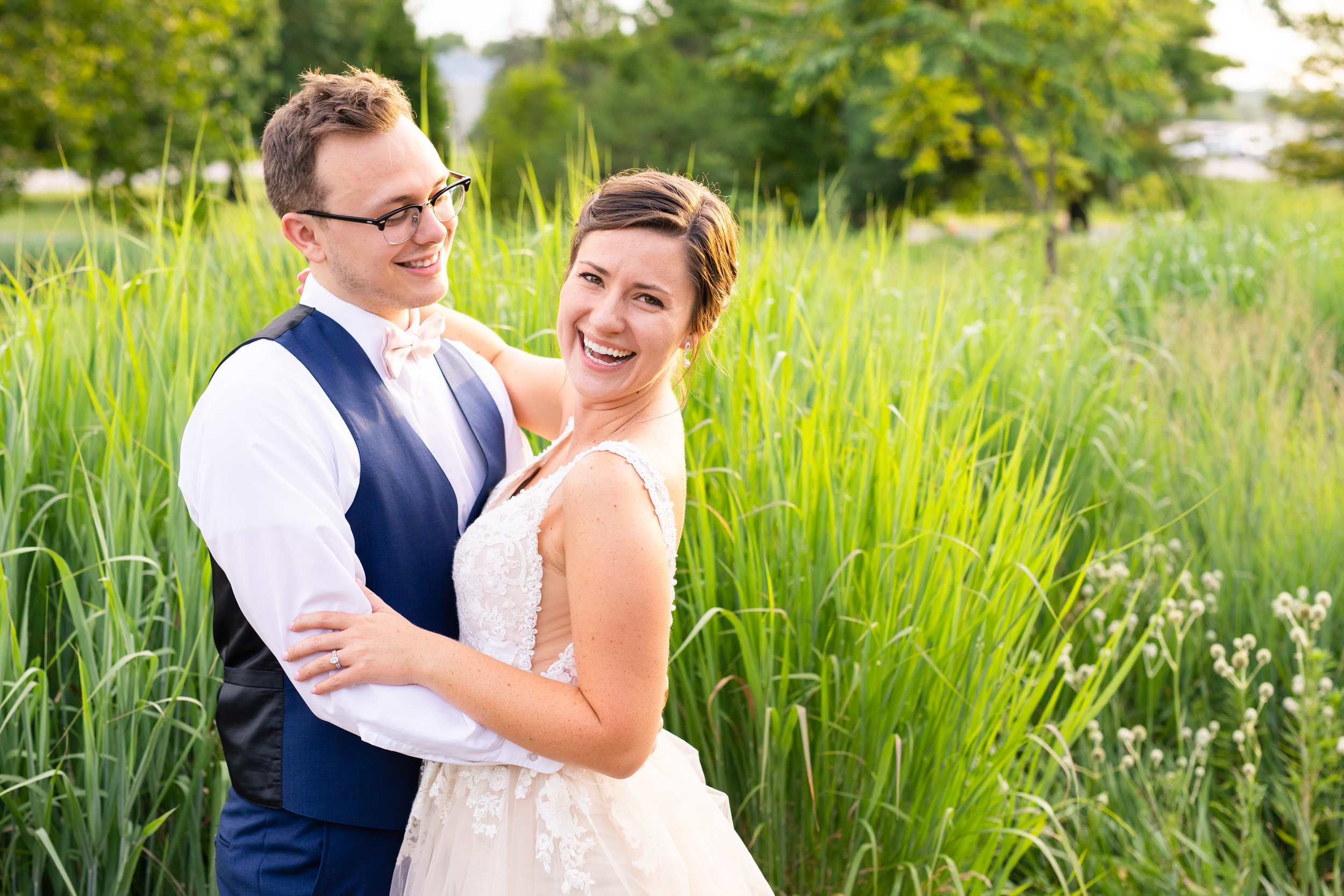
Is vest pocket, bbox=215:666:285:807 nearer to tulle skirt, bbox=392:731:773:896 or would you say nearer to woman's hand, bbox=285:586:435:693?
woman's hand, bbox=285:586:435:693

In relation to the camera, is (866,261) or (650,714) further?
(866,261)

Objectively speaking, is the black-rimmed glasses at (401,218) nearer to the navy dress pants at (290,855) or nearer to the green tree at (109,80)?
the navy dress pants at (290,855)

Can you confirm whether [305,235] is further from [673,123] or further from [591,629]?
[673,123]

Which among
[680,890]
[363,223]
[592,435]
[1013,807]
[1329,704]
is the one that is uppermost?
[363,223]

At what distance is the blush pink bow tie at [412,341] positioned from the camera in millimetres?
1730

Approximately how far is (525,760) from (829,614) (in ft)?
3.27

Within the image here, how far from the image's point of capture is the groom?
1457 mm

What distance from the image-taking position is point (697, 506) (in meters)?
2.40

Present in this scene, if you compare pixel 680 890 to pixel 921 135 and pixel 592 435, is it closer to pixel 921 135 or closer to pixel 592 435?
pixel 592 435

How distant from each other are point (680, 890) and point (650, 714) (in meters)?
0.36

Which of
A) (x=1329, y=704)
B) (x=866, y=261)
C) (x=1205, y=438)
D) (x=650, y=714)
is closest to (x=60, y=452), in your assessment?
(x=650, y=714)

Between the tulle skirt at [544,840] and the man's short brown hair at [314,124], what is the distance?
108 cm

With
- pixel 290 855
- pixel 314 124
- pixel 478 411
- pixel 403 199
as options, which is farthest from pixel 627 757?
pixel 314 124

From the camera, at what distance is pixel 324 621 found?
146 cm
